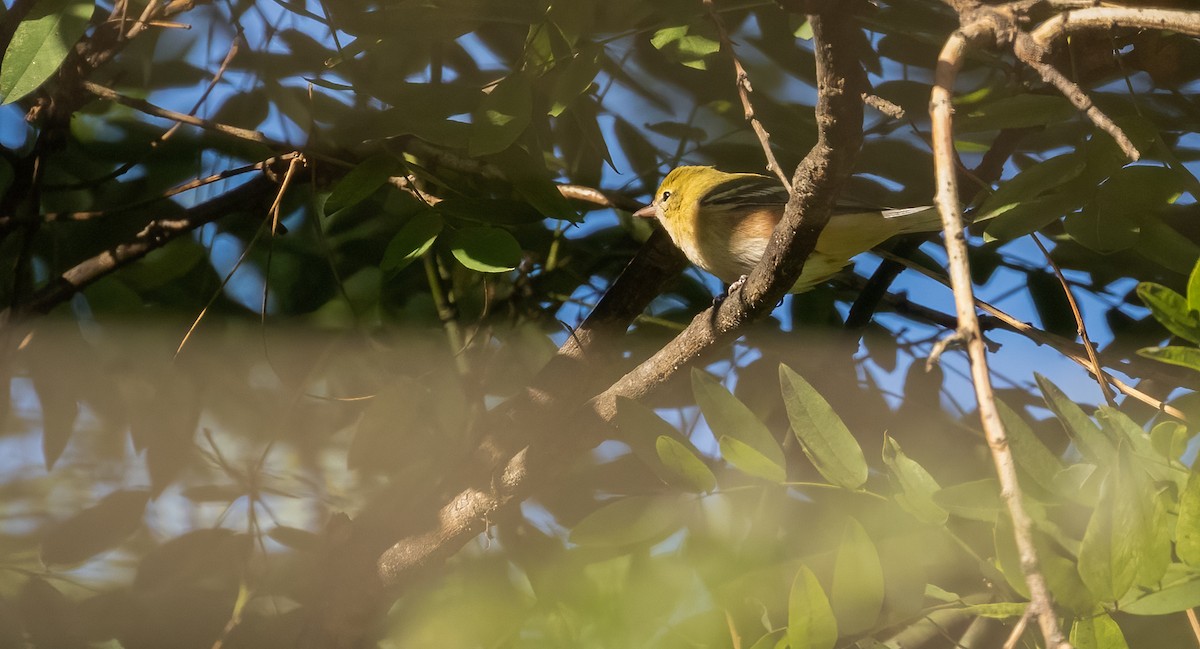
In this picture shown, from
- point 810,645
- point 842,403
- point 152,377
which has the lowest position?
point 810,645

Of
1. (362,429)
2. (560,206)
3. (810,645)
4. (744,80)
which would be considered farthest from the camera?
(362,429)

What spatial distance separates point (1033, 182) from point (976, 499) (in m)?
0.26

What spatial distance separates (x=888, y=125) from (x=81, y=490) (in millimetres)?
826

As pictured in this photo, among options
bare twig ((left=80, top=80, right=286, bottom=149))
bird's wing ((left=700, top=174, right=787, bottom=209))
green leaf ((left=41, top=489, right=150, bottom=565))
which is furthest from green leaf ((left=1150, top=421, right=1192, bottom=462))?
green leaf ((left=41, top=489, right=150, bottom=565))

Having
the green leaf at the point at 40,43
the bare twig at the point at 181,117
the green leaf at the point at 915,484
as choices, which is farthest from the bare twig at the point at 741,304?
the green leaf at the point at 40,43

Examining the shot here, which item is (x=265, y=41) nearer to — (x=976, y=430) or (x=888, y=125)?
(x=888, y=125)

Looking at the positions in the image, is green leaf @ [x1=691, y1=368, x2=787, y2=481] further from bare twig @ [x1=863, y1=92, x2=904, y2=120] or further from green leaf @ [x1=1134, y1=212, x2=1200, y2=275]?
green leaf @ [x1=1134, y1=212, x2=1200, y2=275]

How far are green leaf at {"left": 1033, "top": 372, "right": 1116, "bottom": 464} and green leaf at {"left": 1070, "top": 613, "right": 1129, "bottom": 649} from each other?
0.08 m

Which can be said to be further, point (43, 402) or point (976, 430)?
point (43, 402)

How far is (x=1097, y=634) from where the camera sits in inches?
17.8

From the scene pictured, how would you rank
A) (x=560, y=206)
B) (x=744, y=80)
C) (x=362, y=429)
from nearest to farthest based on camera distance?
(x=744, y=80) < (x=560, y=206) < (x=362, y=429)

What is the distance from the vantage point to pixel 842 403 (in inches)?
31.9

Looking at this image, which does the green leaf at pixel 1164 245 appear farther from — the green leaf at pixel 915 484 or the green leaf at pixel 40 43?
the green leaf at pixel 40 43

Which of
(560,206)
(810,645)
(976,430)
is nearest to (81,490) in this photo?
(560,206)
